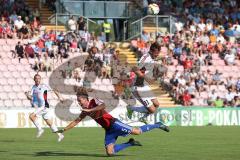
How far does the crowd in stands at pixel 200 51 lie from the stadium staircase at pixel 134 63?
1.20 feet

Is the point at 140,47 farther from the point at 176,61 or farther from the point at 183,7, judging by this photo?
the point at 183,7

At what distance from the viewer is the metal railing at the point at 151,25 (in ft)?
152

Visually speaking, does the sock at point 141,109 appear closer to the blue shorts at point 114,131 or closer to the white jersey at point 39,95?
the blue shorts at point 114,131

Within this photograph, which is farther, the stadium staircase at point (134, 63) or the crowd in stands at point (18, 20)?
the stadium staircase at point (134, 63)

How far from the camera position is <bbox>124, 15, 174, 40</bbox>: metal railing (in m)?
46.4

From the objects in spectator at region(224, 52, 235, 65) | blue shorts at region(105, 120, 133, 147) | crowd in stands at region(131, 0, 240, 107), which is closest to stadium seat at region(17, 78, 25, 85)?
crowd in stands at region(131, 0, 240, 107)

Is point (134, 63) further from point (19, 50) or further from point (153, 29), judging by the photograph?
point (19, 50)

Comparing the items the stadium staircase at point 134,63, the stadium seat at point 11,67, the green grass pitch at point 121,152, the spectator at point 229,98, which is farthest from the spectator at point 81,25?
the green grass pitch at point 121,152

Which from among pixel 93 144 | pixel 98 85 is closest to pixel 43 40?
pixel 98 85

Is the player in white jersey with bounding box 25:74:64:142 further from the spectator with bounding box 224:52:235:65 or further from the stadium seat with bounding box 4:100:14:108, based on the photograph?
the spectator with bounding box 224:52:235:65

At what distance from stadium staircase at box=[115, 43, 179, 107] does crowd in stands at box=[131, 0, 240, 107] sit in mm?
364

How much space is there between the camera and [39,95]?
26.0 meters

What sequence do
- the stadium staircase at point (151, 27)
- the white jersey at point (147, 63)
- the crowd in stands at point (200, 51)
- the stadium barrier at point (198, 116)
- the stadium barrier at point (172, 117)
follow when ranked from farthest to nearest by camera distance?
the stadium staircase at point (151, 27) → the crowd in stands at point (200, 51) → the stadium barrier at point (198, 116) → the stadium barrier at point (172, 117) → the white jersey at point (147, 63)

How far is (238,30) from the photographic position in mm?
49406
